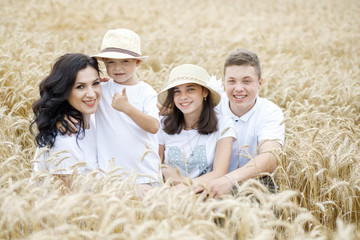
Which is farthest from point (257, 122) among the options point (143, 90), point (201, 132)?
point (143, 90)

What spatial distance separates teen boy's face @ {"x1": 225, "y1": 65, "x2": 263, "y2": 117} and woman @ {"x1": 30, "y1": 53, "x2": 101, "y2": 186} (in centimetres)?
135

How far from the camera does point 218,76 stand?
21.2 feet

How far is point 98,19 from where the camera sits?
11.2 meters

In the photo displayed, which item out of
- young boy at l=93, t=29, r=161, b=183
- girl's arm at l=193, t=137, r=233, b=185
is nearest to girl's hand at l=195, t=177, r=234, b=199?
girl's arm at l=193, t=137, r=233, b=185

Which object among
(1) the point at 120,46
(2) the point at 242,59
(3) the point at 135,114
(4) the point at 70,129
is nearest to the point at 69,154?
(4) the point at 70,129

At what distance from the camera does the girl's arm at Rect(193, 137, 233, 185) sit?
3030 mm

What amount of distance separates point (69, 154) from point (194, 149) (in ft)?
3.81

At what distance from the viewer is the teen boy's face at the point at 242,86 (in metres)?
3.42

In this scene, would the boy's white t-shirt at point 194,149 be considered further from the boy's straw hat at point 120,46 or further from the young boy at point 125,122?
the boy's straw hat at point 120,46

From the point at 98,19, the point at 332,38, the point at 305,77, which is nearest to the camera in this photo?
the point at 305,77

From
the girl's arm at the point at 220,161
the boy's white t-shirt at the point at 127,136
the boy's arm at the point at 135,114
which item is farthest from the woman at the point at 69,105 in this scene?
the girl's arm at the point at 220,161

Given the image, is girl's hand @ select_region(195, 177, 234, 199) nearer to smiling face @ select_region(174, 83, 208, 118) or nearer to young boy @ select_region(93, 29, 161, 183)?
young boy @ select_region(93, 29, 161, 183)

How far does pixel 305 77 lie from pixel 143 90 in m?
4.10

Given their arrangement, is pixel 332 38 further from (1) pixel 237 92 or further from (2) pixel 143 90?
(2) pixel 143 90
